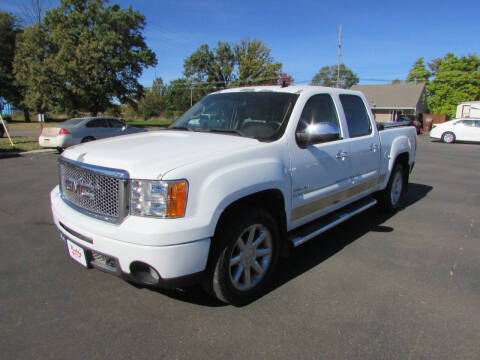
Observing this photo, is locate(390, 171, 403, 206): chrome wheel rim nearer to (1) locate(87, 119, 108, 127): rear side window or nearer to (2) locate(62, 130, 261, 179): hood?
(2) locate(62, 130, 261, 179): hood

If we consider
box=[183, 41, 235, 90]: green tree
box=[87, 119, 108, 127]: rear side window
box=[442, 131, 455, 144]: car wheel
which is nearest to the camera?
box=[87, 119, 108, 127]: rear side window

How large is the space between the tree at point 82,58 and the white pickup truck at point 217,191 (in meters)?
34.1

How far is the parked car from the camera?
1332 cm

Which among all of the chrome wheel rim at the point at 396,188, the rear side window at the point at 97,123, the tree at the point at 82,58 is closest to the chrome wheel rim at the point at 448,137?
the chrome wheel rim at the point at 396,188

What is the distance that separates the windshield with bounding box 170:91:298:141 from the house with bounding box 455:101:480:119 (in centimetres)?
4106

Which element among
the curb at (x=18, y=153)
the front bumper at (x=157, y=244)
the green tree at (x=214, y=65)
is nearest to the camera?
the front bumper at (x=157, y=244)

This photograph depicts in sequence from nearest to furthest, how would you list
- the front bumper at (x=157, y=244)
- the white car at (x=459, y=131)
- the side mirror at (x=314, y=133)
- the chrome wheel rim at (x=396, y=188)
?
the front bumper at (x=157, y=244) < the side mirror at (x=314, y=133) < the chrome wheel rim at (x=396, y=188) < the white car at (x=459, y=131)

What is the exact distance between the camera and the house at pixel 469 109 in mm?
36719

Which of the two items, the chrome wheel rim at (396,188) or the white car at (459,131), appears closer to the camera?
the chrome wheel rim at (396,188)

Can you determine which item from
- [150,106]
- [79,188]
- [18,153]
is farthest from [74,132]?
[150,106]

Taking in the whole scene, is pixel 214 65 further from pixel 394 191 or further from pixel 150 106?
pixel 394 191

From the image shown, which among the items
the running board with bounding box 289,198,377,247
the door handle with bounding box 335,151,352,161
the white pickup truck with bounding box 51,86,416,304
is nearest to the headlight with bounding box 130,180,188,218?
the white pickup truck with bounding box 51,86,416,304

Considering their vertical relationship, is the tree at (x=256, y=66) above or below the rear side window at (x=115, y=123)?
above

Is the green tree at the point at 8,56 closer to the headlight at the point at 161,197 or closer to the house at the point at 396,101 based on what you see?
the house at the point at 396,101
